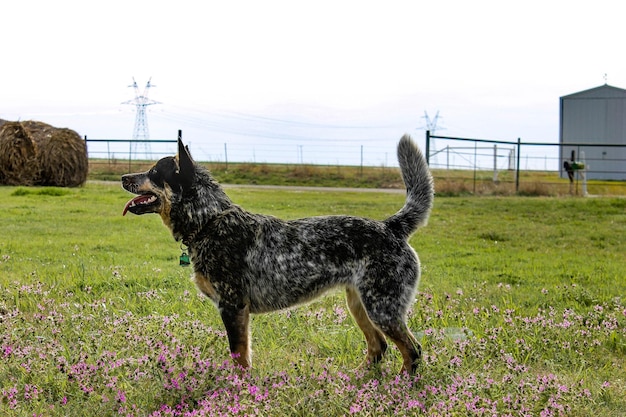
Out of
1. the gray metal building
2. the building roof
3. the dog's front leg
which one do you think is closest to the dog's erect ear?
the dog's front leg

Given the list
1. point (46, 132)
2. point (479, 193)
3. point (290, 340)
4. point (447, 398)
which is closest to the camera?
point (447, 398)

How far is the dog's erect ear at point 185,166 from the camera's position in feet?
17.0

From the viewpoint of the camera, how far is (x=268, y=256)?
541cm

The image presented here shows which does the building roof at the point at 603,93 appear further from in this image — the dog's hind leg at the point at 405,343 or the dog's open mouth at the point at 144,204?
the dog's open mouth at the point at 144,204

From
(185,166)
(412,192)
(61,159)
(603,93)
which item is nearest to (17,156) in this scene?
(61,159)

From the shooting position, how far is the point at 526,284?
377 inches

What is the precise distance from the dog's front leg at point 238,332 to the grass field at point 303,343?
141mm

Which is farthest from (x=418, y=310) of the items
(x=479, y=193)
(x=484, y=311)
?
(x=479, y=193)

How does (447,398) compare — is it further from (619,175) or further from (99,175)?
(619,175)

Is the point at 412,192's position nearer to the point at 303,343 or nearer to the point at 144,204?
the point at 303,343

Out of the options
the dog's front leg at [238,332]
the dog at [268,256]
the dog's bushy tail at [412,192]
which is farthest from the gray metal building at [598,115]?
the dog's front leg at [238,332]

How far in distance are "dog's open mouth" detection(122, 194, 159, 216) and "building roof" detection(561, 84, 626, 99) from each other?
47197mm

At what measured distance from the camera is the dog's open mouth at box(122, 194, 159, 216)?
209 inches

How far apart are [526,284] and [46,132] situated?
24.8 m
